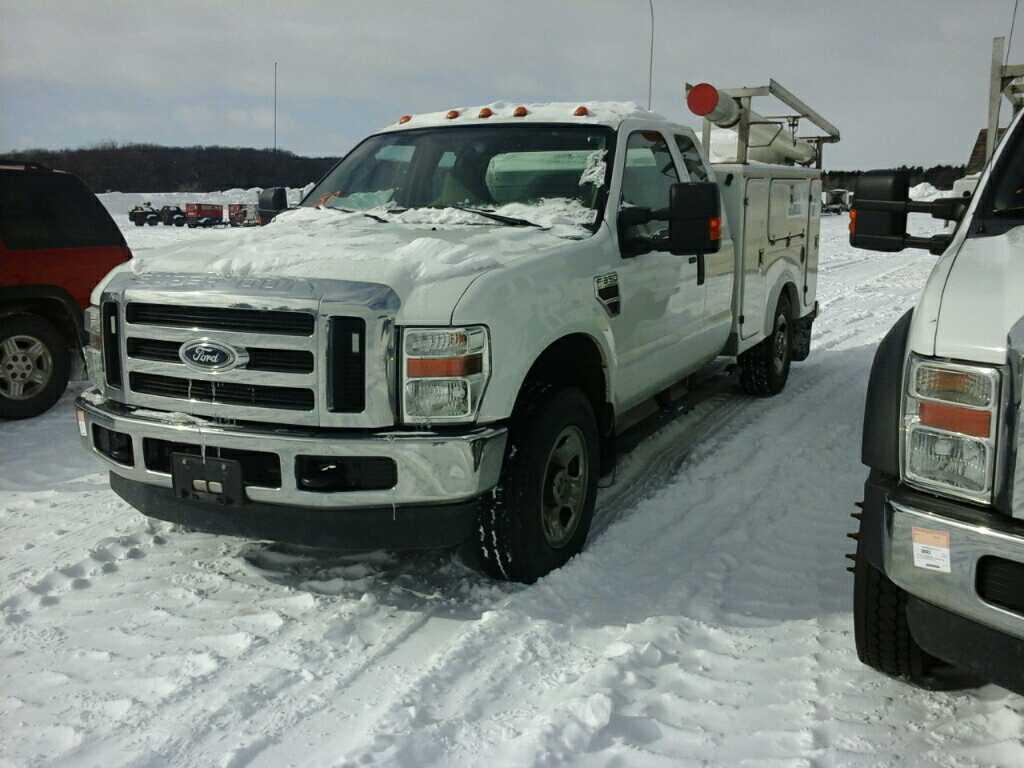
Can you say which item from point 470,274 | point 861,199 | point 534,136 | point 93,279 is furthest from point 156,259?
point 93,279

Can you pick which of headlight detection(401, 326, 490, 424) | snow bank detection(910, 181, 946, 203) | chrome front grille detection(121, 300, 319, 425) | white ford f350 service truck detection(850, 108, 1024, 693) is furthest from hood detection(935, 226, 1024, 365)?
snow bank detection(910, 181, 946, 203)

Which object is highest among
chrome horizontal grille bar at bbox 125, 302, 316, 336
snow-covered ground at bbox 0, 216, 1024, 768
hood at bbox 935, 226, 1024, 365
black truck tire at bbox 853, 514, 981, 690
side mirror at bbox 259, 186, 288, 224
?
side mirror at bbox 259, 186, 288, 224

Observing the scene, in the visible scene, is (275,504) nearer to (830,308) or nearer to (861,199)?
(861,199)

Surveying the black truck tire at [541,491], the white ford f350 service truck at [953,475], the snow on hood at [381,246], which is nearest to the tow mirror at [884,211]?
the white ford f350 service truck at [953,475]

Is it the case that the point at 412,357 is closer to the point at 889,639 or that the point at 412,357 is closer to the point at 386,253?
the point at 386,253

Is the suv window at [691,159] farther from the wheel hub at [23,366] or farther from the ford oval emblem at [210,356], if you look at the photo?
the wheel hub at [23,366]

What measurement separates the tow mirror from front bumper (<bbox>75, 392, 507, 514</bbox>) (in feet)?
5.55

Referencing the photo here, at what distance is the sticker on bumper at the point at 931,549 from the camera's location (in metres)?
2.45

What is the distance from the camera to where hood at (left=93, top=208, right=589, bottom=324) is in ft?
11.0

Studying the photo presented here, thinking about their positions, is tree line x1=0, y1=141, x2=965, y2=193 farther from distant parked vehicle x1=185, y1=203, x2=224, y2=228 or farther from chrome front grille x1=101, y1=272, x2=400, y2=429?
chrome front grille x1=101, y1=272, x2=400, y2=429

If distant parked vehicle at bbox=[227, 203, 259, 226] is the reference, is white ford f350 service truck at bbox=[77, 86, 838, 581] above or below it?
below

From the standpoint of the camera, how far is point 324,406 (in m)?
3.31

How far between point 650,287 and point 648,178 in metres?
0.65

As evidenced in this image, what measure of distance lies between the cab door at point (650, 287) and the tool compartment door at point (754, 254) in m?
0.95
